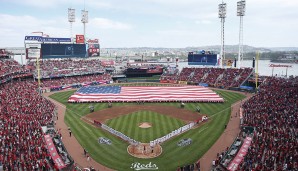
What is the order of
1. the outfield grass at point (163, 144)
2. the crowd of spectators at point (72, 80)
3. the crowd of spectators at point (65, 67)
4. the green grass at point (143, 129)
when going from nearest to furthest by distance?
the outfield grass at point (163, 144), the green grass at point (143, 129), the crowd of spectators at point (72, 80), the crowd of spectators at point (65, 67)

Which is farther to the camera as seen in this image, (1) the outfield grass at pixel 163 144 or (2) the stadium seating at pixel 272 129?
(1) the outfield grass at pixel 163 144

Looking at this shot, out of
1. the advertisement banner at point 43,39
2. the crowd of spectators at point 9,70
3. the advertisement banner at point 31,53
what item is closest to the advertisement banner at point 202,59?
the advertisement banner at point 43,39

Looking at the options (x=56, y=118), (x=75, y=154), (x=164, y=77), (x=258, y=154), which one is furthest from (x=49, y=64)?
(x=258, y=154)

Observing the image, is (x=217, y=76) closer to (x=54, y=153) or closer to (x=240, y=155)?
(x=240, y=155)

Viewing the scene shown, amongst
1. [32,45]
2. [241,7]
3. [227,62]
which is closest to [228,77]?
[227,62]

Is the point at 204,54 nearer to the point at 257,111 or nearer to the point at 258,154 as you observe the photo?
the point at 257,111

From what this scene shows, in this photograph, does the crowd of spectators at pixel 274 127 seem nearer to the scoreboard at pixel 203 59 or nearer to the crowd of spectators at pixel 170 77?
the scoreboard at pixel 203 59

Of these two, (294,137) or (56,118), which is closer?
(294,137)
